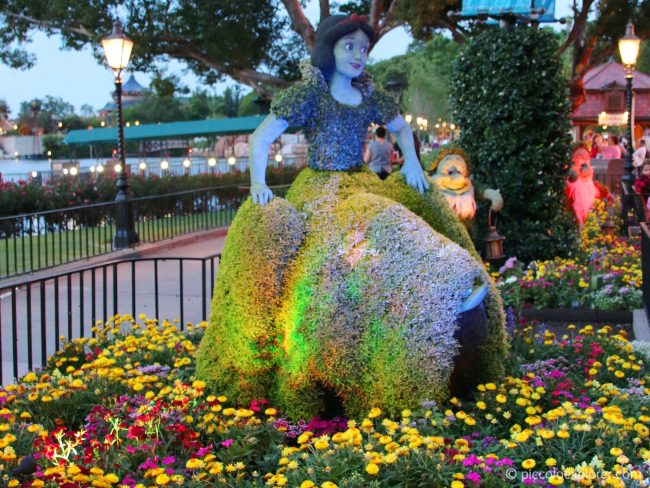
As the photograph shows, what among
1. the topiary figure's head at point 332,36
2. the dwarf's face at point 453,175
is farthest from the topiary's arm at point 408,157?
the dwarf's face at point 453,175

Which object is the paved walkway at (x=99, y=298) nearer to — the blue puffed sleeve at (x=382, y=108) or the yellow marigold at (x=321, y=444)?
the blue puffed sleeve at (x=382, y=108)

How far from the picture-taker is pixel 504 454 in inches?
173

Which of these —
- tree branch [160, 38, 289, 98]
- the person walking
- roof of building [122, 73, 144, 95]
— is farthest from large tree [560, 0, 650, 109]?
roof of building [122, 73, 144, 95]

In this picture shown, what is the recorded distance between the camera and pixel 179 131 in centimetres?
3881

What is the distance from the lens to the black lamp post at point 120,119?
1530 cm

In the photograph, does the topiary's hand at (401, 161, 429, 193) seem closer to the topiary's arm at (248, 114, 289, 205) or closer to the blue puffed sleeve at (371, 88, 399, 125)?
the blue puffed sleeve at (371, 88, 399, 125)

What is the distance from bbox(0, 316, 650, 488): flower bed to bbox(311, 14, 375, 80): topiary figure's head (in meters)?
2.15

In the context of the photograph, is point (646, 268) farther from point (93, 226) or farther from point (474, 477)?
point (93, 226)

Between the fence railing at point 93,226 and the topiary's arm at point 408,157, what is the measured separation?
8.12 metres

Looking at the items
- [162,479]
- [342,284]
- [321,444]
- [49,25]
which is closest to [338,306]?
[342,284]

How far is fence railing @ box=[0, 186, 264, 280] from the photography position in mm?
13959

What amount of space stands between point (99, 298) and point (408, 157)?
6.65 m

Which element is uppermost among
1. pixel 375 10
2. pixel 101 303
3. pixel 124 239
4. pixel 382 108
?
pixel 375 10

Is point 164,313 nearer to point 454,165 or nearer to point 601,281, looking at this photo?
point 454,165
